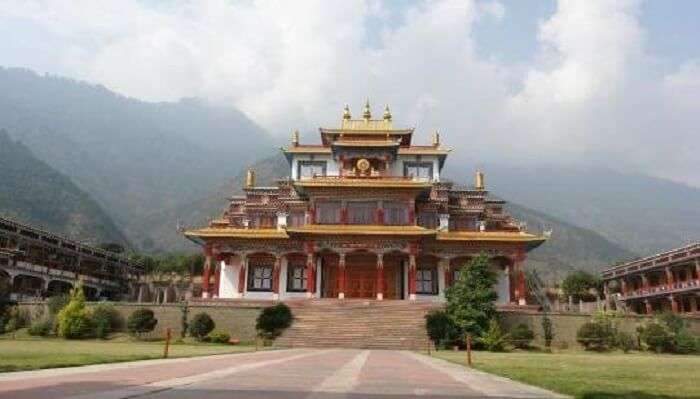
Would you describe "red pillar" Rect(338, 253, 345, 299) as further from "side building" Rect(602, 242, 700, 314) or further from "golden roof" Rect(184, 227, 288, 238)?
"side building" Rect(602, 242, 700, 314)

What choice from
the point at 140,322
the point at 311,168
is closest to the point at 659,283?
the point at 311,168

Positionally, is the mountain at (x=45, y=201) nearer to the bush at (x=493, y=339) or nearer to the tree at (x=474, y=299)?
the tree at (x=474, y=299)

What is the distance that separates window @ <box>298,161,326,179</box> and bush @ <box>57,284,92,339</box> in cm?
2120

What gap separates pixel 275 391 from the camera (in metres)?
8.12

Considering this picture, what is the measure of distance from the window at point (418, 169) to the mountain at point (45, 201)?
7021cm

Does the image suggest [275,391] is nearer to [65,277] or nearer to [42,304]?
[42,304]

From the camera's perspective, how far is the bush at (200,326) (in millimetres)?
32438

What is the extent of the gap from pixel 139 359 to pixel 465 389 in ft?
30.6

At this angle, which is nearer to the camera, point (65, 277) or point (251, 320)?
point (251, 320)

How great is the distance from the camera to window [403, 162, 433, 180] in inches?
1902

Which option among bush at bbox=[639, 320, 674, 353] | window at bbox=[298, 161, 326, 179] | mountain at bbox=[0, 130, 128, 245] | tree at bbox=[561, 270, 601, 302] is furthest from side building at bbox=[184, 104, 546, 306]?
mountain at bbox=[0, 130, 128, 245]

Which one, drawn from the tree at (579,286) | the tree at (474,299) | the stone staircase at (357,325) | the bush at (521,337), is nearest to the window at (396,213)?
the stone staircase at (357,325)

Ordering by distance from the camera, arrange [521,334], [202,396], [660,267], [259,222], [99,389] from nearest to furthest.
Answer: [202,396] → [99,389] → [521,334] → [259,222] → [660,267]

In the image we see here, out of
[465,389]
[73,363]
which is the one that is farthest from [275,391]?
[73,363]
